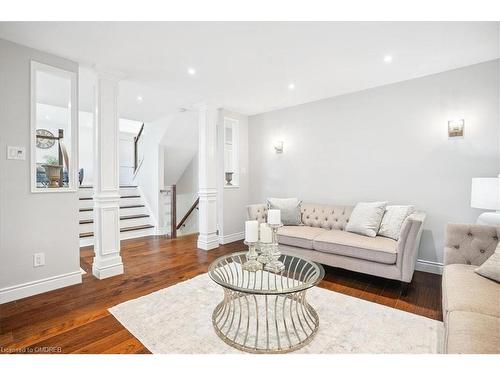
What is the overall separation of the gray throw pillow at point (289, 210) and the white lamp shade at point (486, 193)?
78.0 inches

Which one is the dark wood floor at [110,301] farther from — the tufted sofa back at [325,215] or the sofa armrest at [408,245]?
the tufted sofa back at [325,215]

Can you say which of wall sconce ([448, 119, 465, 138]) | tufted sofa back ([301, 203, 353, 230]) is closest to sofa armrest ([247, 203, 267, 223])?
tufted sofa back ([301, 203, 353, 230])

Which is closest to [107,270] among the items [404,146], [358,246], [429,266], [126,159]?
[358,246]

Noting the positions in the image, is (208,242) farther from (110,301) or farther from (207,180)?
(110,301)

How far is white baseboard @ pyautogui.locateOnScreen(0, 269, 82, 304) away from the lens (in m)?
2.32

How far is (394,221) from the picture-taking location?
283 centimetres

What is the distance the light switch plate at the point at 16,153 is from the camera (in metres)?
2.33

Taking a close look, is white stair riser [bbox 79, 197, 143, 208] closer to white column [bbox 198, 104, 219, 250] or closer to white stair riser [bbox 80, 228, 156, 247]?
white stair riser [bbox 80, 228, 156, 247]

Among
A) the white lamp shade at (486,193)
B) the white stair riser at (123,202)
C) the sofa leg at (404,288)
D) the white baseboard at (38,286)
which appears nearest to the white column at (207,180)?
the white baseboard at (38,286)

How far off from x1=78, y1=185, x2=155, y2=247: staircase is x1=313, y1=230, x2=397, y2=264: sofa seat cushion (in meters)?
3.60

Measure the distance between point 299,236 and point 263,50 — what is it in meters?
2.16

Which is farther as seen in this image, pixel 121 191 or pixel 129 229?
pixel 121 191

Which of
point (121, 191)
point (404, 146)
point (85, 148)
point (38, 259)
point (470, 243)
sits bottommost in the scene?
point (38, 259)
